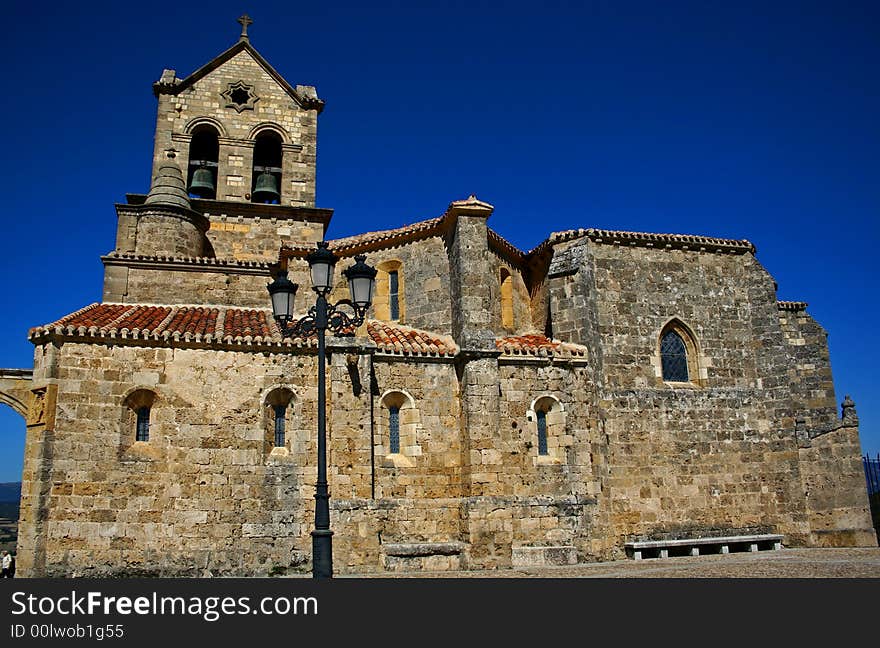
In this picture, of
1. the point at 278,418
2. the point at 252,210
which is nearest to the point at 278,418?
the point at 278,418

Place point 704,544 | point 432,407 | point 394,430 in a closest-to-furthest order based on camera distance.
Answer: point 394,430
point 432,407
point 704,544

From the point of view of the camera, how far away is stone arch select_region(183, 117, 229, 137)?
2150 centimetres

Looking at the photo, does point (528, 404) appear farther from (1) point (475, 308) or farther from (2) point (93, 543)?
(2) point (93, 543)

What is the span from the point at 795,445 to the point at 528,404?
680cm

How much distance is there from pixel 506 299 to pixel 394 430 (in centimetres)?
531

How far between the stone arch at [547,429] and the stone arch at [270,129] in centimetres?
1183

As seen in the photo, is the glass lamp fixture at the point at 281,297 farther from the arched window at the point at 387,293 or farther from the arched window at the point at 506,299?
the arched window at the point at 506,299

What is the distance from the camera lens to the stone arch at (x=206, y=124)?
70.5ft

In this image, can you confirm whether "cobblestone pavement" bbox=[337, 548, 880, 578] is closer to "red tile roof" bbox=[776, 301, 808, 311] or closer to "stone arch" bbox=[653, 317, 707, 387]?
"stone arch" bbox=[653, 317, 707, 387]

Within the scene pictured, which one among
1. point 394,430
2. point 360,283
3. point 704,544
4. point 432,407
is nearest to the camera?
point 360,283

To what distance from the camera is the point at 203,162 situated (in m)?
21.6

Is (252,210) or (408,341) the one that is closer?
(408,341)

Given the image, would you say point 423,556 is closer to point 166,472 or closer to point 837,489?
point 166,472

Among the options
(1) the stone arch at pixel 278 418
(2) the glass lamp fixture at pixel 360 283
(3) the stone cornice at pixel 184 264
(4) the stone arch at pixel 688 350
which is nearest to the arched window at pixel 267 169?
(3) the stone cornice at pixel 184 264
